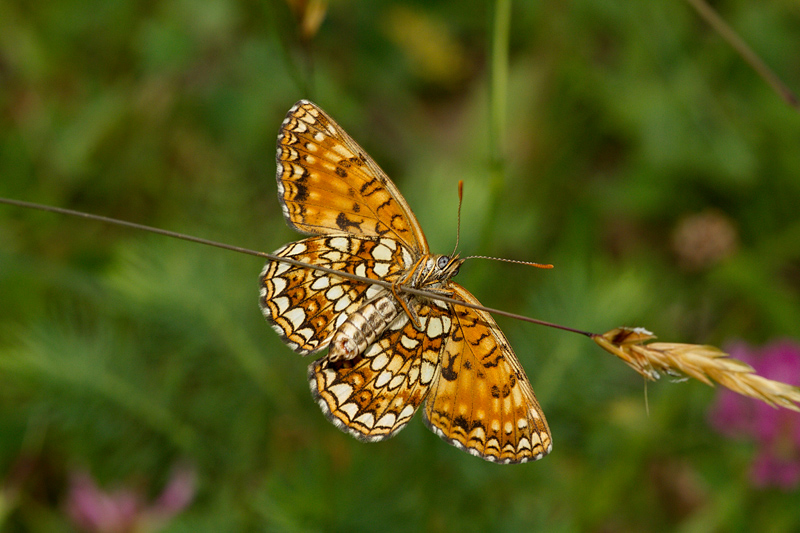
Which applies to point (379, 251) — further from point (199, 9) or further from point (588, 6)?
point (588, 6)

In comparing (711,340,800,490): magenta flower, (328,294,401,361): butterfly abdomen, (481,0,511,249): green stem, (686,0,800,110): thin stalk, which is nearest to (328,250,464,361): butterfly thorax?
(328,294,401,361): butterfly abdomen

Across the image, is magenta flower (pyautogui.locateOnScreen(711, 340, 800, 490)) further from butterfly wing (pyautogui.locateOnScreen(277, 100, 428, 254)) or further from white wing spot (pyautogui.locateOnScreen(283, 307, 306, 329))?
white wing spot (pyautogui.locateOnScreen(283, 307, 306, 329))

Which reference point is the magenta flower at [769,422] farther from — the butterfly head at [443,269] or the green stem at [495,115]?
the butterfly head at [443,269]

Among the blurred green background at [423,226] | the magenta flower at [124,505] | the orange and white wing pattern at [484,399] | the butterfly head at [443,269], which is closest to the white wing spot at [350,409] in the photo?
the orange and white wing pattern at [484,399]

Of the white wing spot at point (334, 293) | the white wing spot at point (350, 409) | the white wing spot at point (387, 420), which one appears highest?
the white wing spot at point (334, 293)

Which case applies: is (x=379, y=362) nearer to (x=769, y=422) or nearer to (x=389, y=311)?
(x=389, y=311)

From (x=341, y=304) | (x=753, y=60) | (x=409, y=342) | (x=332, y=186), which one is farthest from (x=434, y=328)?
(x=753, y=60)
